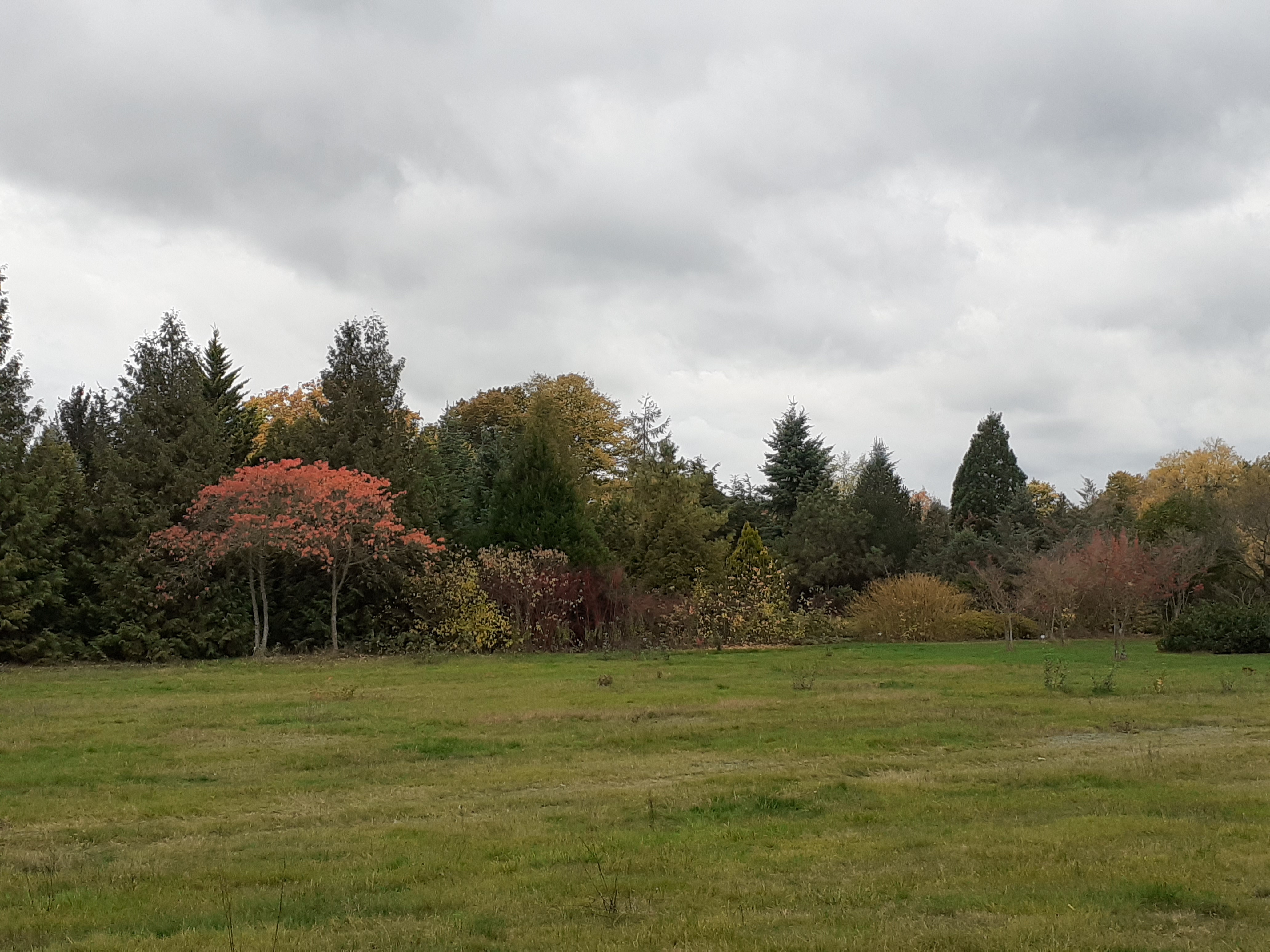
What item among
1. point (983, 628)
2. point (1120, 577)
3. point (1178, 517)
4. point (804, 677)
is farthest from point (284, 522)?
point (1178, 517)

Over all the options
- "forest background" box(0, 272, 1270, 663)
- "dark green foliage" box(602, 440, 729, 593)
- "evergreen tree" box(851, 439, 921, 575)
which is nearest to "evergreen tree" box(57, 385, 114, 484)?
"forest background" box(0, 272, 1270, 663)

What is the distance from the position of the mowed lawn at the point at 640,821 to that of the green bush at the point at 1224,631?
40.8ft

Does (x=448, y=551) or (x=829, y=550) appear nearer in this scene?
(x=448, y=551)

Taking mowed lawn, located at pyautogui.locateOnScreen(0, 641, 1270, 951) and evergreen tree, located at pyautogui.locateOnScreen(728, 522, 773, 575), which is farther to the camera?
evergreen tree, located at pyautogui.locateOnScreen(728, 522, 773, 575)

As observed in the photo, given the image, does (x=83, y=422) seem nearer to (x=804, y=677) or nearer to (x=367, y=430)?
(x=367, y=430)

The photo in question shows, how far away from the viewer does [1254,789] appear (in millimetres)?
8047

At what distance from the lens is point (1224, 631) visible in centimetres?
2577

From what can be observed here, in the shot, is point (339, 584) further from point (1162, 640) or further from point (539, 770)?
point (1162, 640)

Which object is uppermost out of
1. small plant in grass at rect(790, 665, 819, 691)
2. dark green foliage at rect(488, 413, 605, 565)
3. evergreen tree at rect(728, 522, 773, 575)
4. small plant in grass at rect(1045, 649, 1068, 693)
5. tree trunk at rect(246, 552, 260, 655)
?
dark green foliage at rect(488, 413, 605, 565)

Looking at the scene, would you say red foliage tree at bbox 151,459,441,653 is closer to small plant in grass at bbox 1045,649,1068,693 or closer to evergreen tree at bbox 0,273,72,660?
evergreen tree at bbox 0,273,72,660

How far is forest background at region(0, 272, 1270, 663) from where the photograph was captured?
25.9 meters

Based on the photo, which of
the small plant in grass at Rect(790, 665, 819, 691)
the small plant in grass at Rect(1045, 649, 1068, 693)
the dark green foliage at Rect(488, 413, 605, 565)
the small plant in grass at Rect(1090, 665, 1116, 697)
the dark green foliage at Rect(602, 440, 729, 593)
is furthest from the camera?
the dark green foliage at Rect(602, 440, 729, 593)

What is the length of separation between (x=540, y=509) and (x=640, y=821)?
24.4 metres

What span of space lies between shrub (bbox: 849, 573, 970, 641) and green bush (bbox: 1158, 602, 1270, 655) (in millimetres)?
7202
